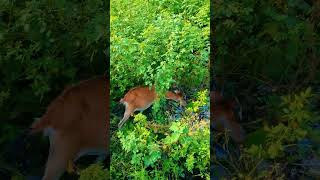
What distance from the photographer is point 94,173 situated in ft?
7.75

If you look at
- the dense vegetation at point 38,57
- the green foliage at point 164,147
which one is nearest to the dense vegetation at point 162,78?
the green foliage at point 164,147

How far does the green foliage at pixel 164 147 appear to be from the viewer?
2.34 m

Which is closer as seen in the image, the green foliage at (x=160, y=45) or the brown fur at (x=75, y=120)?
the green foliage at (x=160, y=45)

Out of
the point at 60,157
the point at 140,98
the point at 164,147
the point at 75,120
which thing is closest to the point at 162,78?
the point at 140,98

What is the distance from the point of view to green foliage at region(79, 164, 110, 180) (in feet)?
7.72

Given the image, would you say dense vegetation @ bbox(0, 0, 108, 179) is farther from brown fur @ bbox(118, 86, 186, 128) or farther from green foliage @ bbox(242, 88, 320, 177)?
green foliage @ bbox(242, 88, 320, 177)

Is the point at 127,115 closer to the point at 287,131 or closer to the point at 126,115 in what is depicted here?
the point at 126,115

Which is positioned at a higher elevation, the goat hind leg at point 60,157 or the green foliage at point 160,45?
the green foliage at point 160,45

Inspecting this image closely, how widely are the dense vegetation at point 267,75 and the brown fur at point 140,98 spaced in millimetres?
208

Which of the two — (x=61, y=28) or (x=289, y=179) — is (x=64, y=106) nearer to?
(x=61, y=28)

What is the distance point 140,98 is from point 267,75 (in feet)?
1.61

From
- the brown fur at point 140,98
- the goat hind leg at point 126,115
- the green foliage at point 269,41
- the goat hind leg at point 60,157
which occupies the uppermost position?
the green foliage at point 269,41

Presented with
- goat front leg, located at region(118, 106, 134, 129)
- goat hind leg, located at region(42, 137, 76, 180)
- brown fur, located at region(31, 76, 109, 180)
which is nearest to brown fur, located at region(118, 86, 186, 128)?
goat front leg, located at region(118, 106, 134, 129)

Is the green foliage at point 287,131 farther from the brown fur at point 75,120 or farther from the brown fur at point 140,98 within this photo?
the brown fur at point 75,120
